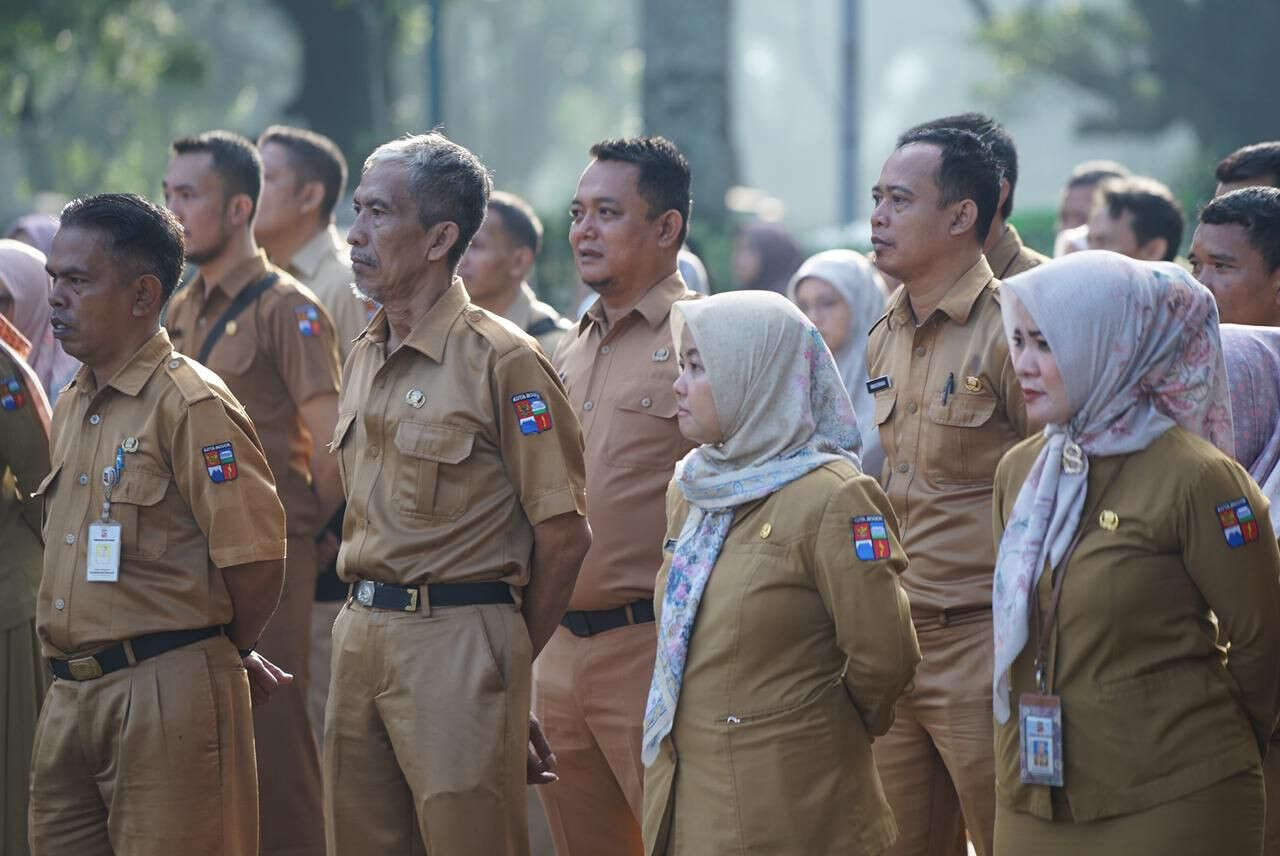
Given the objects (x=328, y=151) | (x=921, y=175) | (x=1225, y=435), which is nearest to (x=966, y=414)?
(x=921, y=175)

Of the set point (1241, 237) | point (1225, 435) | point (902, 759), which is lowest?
point (902, 759)

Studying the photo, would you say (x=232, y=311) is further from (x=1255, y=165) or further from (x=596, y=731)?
(x=1255, y=165)

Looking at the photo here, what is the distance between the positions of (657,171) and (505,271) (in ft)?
7.45

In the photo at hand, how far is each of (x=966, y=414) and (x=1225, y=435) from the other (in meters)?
1.11

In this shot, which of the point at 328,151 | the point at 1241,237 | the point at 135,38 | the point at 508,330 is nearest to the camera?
the point at 508,330

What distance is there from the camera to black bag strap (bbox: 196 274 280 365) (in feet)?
22.5

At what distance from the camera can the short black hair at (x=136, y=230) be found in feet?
17.1

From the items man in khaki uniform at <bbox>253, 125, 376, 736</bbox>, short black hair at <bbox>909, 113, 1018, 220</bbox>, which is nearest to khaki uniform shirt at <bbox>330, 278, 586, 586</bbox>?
short black hair at <bbox>909, 113, 1018, 220</bbox>

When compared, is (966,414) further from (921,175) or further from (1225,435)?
(1225,435)

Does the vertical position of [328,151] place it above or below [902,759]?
above

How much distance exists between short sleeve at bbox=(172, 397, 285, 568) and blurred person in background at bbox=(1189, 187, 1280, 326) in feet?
9.15

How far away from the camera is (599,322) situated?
5844 millimetres

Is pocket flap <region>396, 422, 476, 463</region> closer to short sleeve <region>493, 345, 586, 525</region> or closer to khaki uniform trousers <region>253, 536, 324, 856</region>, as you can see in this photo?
short sleeve <region>493, 345, 586, 525</region>

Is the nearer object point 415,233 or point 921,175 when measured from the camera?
point 415,233
